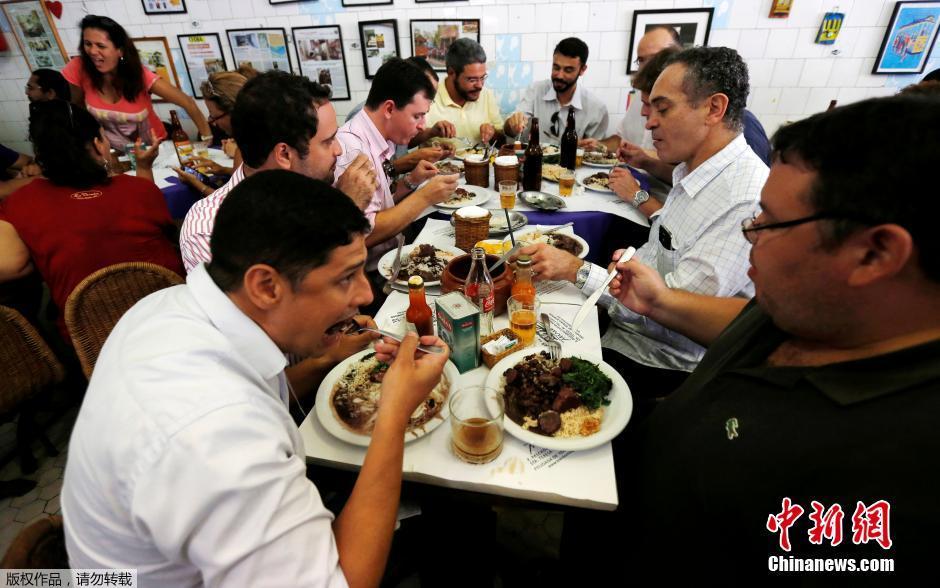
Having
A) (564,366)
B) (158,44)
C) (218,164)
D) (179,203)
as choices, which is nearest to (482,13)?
(218,164)

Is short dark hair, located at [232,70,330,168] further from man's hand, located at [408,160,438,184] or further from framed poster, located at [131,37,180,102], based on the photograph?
framed poster, located at [131,37,180,102]

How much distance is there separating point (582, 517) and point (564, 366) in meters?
0.53

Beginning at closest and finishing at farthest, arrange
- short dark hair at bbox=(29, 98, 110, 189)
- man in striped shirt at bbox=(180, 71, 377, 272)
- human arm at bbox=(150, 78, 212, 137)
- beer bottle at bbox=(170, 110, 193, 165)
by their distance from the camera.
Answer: man in striped shirt at bbox=(180, 71, 377, 272)
short dark hair at bbox=(29, 98, 110, 189)
beer bottle at bbox=(170, 110, 193, 165)
human arm at bbox=(150, 78, 212, 137)

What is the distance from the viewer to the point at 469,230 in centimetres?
229

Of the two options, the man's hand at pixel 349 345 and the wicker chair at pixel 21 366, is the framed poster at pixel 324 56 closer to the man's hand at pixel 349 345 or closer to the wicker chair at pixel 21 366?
the wicker chair at pixel 21 366

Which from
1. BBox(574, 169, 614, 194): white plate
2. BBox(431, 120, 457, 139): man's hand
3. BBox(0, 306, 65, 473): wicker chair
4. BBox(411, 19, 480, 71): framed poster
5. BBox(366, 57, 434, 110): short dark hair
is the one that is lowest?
BBox(0, 306, 65, 473): wicker chair

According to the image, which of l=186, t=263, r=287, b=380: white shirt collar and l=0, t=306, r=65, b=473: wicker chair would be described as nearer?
l=186, t=263, r=287, b=380: white shirt collar

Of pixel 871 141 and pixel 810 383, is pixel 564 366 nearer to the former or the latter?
pixel 810 383

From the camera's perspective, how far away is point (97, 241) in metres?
2.28

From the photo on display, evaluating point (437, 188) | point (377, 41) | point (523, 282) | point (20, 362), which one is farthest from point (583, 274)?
point (377, 41)

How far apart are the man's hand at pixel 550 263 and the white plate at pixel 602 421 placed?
535mm

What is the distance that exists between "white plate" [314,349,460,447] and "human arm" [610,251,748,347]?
2.61 ft

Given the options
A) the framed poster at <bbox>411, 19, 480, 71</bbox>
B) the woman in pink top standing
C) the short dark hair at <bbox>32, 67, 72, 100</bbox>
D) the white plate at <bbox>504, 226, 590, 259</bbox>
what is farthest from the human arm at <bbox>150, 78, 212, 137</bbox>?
the white plate at <bbox>504, 226, 590, 259</bbox>

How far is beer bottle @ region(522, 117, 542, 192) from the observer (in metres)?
2.93
